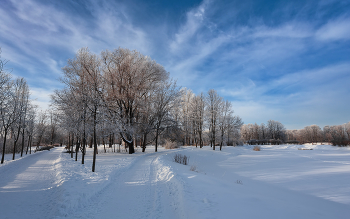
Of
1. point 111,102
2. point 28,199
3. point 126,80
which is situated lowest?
point 28,199

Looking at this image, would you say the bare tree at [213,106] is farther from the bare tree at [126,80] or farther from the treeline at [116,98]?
the bare tree at [126,80]

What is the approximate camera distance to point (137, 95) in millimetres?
20281

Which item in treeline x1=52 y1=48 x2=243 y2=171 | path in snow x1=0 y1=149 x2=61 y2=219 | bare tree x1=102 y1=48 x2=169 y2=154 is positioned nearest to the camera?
path in snow x1=0 y1=149 x2=61 y2=219

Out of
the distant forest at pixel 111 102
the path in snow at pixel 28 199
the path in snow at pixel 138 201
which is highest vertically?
the distant forest at pixel 111 102

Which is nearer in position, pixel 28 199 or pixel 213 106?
pixel 28 199

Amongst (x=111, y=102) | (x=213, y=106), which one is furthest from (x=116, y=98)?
(x=213, y=106)

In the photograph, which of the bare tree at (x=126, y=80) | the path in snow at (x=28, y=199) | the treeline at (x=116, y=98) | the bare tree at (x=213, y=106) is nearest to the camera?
the path in snow at (x=28, y=199)

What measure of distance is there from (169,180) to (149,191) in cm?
135

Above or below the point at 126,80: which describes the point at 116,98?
below

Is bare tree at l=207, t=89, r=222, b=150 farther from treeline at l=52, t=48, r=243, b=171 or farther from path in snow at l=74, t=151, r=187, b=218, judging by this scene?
path in snow at l=74, t=151, r=187, b=218

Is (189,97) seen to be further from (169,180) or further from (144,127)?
(169,180)

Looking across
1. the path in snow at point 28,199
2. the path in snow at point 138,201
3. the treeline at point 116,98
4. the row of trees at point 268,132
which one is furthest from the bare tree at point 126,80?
the row of trees at point 268,132

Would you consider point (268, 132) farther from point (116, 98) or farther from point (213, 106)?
point (116, 98)

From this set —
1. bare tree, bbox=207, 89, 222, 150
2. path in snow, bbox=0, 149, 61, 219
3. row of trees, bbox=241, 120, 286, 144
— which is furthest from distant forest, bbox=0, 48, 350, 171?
row of trees, bbox=241, 120, 286, 144
